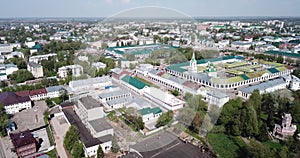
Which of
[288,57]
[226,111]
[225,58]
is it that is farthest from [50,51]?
[288,57]

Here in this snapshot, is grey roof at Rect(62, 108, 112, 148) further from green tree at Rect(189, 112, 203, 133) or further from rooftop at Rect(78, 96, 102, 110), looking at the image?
green tree at Rect(189, 112, 203, 133)

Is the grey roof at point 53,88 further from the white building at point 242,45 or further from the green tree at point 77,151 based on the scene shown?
the white building at point 242,45

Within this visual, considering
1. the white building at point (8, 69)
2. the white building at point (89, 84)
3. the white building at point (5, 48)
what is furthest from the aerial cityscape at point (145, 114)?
the white building at point (5, 48)

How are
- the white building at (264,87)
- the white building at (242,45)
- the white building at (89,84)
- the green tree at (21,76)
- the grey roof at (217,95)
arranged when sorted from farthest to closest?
the white building at (242,45) → the green tree at (21,76) → the white building at (89,84) → the white building at (264,87) → the grey roof at (217,95)

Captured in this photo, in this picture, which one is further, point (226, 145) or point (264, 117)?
point (264, 117)

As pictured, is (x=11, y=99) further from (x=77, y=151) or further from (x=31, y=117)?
(x=77, y=151)

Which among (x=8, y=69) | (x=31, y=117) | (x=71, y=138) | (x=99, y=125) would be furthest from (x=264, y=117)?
(x=8, y=69)
